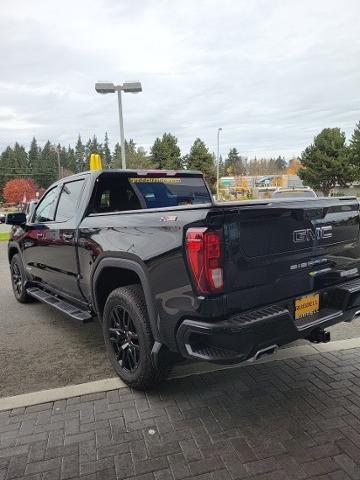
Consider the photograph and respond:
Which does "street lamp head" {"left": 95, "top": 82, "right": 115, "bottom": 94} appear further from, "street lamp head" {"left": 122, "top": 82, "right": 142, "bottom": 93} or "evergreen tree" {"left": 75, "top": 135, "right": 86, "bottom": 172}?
"evergreen tree" {"left": 75, "top": 135, "right": 86, "bottom": 172}

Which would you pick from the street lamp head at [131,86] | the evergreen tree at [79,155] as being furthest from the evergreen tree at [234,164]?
the street lamp head at [131,86]

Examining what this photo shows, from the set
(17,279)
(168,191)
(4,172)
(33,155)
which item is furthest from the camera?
(33,155)

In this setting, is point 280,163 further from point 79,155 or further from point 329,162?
point 329,162

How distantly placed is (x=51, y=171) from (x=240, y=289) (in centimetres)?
9308

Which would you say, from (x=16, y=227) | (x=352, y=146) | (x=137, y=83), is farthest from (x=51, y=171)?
(x=16, y=227)

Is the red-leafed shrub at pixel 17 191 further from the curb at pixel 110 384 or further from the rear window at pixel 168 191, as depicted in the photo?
the curb at pixel 110 384

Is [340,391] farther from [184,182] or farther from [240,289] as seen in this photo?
[184,182]

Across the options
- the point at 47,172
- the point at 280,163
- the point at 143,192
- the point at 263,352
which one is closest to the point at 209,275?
the point at 263,352

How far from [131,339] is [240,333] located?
1.17 metres

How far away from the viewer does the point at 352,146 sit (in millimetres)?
42188

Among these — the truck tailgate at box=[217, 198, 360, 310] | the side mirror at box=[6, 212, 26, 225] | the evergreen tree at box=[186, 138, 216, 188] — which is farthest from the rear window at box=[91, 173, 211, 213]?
the evergreen tree at box=[186, 138, 216, 188]

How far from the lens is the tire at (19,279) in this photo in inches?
249

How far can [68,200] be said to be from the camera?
4762 mm

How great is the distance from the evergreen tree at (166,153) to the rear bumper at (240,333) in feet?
130
